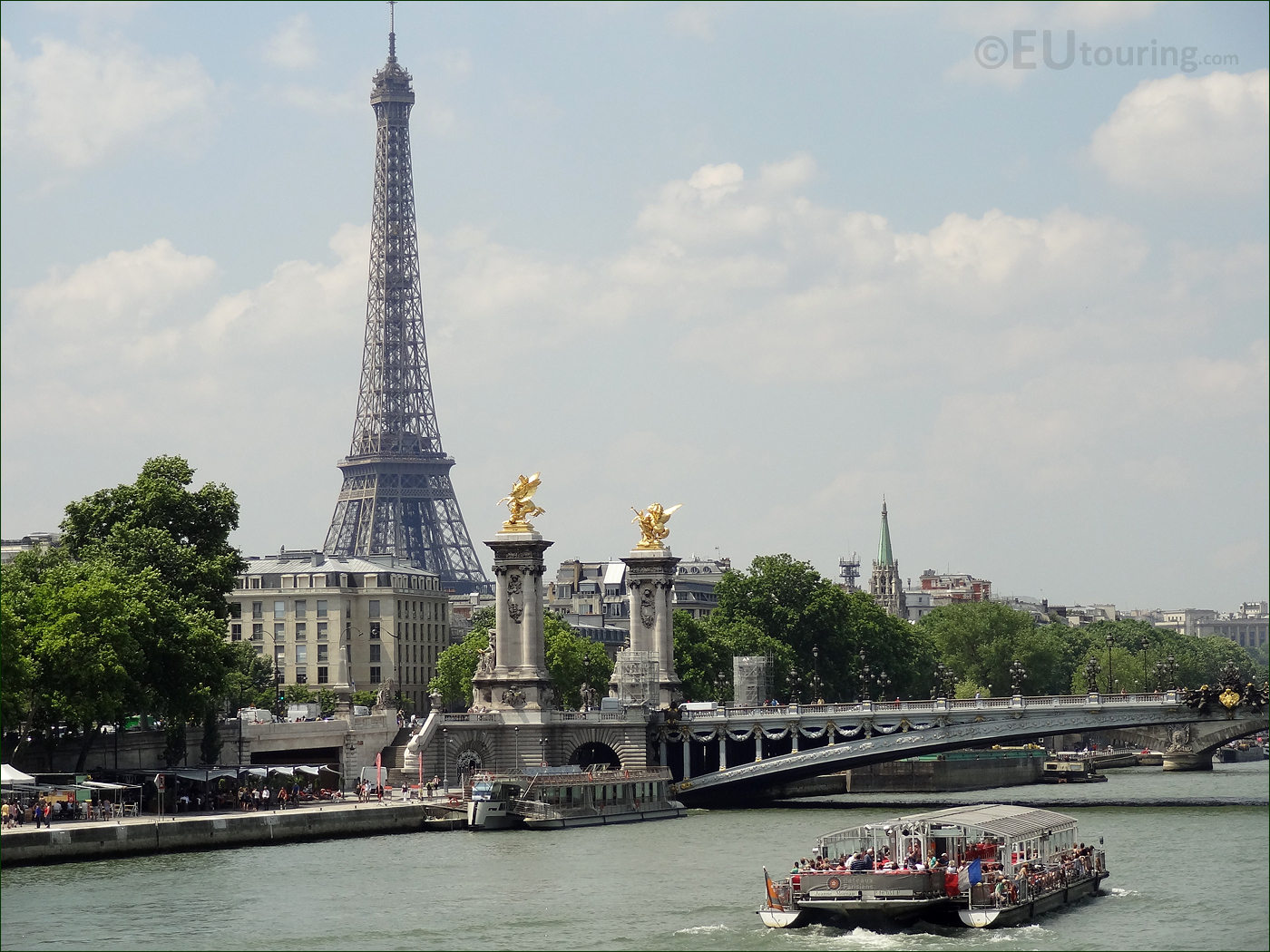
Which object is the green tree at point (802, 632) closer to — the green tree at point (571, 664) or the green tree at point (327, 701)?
the green tree at point (571, 664)

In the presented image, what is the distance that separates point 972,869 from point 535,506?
39791 mm

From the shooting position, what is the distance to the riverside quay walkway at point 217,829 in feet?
178

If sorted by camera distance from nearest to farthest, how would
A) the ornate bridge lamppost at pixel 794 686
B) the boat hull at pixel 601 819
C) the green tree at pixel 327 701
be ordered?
1. the boat hull at pixel 601 819
2. the ornate bridge lamppost at pixel 794 686
3. the green tree at pixel 327 701

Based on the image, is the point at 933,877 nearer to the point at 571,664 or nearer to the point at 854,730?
the point at 854,730

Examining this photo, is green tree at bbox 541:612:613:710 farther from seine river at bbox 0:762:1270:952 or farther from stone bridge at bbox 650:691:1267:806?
seine river at bbox 0:762:1270:952

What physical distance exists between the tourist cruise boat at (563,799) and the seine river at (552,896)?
4.65ft

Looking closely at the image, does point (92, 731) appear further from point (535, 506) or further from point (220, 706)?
point (535, 506)

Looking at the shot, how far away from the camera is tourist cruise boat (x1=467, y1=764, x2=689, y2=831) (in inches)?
2734

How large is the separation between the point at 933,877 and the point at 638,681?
42.3 m

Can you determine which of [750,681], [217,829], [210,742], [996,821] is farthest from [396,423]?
[996,821]

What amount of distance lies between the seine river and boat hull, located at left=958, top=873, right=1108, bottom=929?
0.93ft

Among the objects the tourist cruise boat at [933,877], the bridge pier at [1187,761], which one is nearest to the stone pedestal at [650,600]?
the bridge pier at [1187,761]

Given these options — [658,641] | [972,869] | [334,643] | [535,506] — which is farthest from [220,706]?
[334,643]

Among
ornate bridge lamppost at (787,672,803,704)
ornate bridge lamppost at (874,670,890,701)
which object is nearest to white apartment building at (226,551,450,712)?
ornate bridge lamppost at (787,672,803,704)
